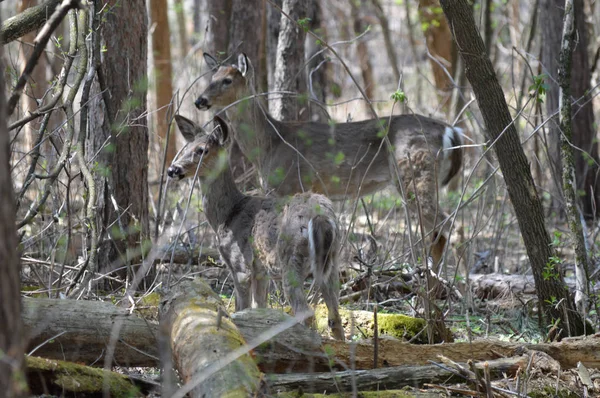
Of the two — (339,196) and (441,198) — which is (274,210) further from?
(441,198)

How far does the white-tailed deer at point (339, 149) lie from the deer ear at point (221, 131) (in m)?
2.00

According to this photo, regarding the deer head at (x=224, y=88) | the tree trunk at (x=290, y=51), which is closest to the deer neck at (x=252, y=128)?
the deer head at (x=224, y=88)

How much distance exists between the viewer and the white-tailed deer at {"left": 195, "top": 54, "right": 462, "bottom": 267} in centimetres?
898

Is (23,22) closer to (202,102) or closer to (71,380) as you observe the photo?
(71,380)

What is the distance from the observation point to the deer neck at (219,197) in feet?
22.7

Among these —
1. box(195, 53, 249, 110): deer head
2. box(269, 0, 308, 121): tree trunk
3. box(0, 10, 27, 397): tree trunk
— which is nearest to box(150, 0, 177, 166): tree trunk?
box(269, 0, 308, 121): tree trunk

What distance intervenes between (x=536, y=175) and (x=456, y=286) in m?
4.94

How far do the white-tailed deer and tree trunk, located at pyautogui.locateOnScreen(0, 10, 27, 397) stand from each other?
6233 mm

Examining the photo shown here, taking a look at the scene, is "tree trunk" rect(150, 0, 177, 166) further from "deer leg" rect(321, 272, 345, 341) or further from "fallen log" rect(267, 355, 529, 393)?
"fallen log" rect(267, 355, 529, 393)

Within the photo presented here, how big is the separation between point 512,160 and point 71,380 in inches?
130

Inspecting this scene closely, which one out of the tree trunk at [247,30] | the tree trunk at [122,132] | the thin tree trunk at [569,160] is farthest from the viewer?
the tree trunk at [247,30]

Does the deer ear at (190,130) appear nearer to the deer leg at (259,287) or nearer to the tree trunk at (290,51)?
the deer leg at (259,287)

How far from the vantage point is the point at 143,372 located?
5.17m

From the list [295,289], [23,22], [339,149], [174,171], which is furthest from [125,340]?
[339,149]
